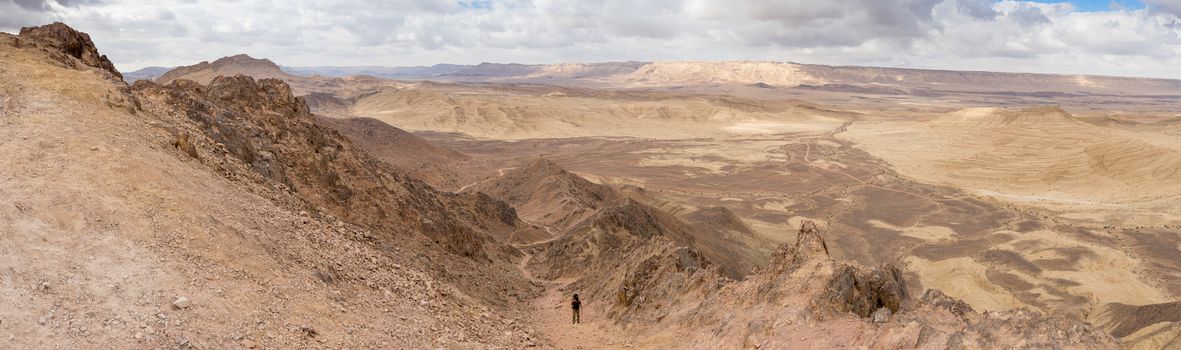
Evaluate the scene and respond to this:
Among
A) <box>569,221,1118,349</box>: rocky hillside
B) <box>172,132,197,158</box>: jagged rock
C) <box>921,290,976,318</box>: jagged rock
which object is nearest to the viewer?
<box>569,221,1118,349</box>: rocky hillside

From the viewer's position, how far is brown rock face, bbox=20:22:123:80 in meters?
21.8

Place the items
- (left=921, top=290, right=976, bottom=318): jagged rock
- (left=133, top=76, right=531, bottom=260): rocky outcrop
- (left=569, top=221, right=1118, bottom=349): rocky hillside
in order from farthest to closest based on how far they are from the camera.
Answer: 1. (left=133, top=76, right=531, bottom=260): rocky outcrop
2. (left=921, top=290, right=976, bottom=318): jagged rock
3. (left=569, top=221, right=1118, bottom=349): rocky hillside

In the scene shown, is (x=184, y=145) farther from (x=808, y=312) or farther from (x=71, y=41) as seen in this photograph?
(x=808, y=312)

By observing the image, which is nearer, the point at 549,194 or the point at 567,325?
the point at 567,325

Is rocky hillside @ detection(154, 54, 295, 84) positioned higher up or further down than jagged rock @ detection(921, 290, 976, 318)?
higher up

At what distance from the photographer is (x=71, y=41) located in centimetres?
2259

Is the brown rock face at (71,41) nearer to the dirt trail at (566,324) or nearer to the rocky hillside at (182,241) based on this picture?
the rocky hillside at (182,241)

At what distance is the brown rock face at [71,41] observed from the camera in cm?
2180

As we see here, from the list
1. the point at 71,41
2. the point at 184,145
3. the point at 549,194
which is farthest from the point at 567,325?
the point at 549,194

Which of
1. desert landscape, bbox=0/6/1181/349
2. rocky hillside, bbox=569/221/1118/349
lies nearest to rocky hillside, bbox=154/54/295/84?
desert landscape, bbox=0/6/1181/349

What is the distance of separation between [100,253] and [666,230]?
90.9 ft

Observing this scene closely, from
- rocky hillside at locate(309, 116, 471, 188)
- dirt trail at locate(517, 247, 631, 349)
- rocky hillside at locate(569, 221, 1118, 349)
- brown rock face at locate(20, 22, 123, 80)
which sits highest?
brown rock face at locate(20, 22, 123, 80)

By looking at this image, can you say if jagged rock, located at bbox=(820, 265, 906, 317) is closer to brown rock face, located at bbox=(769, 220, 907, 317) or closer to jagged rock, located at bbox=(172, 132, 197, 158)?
brown rock face, located at bbox=(769, 220, 907, 317)

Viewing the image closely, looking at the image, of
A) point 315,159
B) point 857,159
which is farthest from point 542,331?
point 857,159
